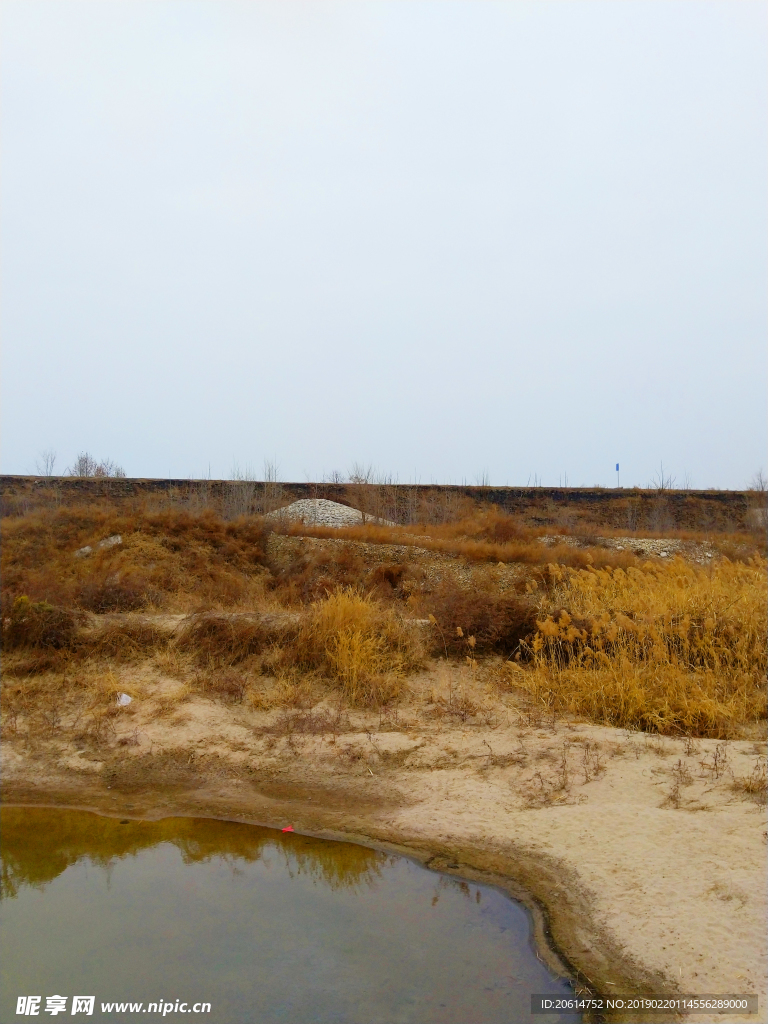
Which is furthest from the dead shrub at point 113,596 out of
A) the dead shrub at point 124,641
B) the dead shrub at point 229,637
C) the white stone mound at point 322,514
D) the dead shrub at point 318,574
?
the white stone mound at point 322,514

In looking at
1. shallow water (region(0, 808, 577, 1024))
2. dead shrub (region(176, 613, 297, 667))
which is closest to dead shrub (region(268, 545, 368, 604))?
dead shrub (region(176, 613, 297, 667))

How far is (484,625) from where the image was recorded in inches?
377

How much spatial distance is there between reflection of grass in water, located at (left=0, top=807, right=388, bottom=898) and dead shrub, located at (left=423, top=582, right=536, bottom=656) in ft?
13.6

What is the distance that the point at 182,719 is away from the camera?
7809 mm

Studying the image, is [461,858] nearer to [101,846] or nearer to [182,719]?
[101,846]

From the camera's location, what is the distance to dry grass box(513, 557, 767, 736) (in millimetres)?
7312

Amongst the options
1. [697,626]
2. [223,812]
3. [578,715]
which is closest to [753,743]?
[578,715]

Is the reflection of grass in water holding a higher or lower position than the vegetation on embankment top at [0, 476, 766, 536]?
lower

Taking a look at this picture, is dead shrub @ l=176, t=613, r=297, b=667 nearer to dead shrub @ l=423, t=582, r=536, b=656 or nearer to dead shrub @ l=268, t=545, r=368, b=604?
dead shrub @ l=423, t=582, r=536, b=656

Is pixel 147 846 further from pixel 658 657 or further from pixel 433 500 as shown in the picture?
pixel 433 500

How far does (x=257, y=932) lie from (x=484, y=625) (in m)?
5.76

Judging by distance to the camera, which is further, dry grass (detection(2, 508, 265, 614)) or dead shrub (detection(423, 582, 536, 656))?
dry grass (detection(2, 508, 265, 614))

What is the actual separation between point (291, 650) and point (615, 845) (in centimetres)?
500

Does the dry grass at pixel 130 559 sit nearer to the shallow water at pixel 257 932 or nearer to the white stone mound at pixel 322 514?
the white stone mound at pixel 322 514
